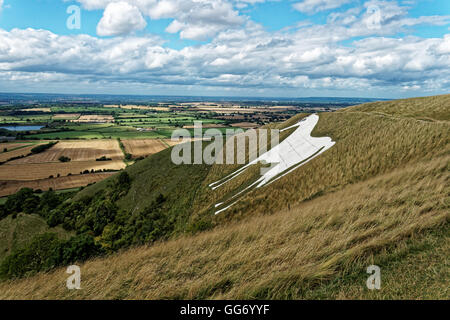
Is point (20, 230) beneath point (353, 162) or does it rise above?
beneath

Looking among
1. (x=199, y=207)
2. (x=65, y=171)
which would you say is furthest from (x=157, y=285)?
(x=65, y=171)

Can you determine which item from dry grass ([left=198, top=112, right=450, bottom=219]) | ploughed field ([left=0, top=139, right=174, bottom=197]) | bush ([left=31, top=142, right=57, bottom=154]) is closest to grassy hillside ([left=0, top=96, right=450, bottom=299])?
dry grass ([left=198, top=112, right=450, bottom=219])

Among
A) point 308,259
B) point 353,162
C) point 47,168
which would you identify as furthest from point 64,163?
point 308,259

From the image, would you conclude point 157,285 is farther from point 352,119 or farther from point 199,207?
point 352,119

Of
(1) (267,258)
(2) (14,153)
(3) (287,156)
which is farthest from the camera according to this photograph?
(2) (14,153)

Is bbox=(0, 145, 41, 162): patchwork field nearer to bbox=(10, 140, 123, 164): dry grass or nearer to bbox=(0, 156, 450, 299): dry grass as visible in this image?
bbox=(10, 140, 123, 164): dry grass

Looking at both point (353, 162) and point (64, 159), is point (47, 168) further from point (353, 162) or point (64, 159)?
point (353, 162)
